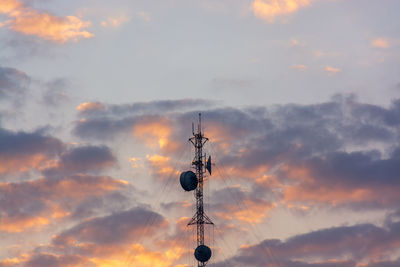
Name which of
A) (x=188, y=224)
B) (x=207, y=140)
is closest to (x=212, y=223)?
(x=188, y=224)

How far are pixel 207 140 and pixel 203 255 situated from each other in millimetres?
20486

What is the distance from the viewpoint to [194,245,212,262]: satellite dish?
4749 inches

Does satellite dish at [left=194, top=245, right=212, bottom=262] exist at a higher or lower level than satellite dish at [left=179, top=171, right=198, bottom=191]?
lower

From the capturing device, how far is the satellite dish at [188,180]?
120 metres

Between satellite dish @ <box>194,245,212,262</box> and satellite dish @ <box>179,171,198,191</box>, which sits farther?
satellite dish @ <box>194,245,212,262</box>

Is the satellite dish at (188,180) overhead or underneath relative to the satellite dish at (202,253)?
overhead

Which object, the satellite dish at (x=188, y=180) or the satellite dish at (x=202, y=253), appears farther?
the satellite dish at (x=202, y=253)

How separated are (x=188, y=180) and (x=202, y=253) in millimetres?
13238

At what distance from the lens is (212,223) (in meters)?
120

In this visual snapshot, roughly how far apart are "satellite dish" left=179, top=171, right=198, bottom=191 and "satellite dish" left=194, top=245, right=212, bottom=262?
35.0ft

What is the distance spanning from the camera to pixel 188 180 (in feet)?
392

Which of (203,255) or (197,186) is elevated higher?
(197,186)

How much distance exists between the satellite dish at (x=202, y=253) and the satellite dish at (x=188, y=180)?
10.7 m

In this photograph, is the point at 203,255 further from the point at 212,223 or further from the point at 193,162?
the point at 193,162
